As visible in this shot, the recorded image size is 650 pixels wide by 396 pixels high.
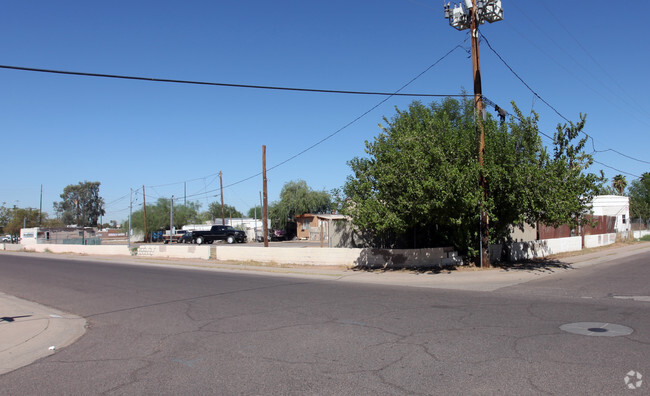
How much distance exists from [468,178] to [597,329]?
8.71 m

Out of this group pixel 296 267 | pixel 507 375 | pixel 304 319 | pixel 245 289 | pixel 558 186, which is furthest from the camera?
pixel 296 267

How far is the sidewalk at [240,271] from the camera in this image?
7621 mm

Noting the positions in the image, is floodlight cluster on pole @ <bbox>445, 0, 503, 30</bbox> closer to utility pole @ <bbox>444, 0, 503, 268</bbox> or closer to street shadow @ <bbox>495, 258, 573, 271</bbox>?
utility pole @ <bbox>444, 0, 503, 268</bbox>

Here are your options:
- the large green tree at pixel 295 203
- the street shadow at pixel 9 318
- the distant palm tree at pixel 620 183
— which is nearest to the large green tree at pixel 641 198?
the distant palm tree at pixel 620 183

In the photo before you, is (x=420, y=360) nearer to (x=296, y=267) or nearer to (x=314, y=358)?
(x=314, y=358)

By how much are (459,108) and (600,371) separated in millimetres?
27065

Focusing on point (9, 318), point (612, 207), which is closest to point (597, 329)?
point (9, 318)

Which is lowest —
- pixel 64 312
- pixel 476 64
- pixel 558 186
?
pixel 64 312

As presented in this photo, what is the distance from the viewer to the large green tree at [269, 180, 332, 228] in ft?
211

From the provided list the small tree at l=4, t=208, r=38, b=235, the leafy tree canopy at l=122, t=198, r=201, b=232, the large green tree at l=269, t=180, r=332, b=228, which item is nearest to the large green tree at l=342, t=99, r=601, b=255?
the large green tree at l=269, t=180, r=332, b=228

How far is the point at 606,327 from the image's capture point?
748cm

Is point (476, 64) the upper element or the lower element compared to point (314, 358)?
upper

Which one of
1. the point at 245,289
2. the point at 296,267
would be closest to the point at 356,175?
the point at 296,267

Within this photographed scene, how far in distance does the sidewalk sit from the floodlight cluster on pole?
9925mm
